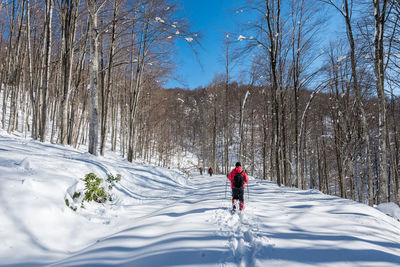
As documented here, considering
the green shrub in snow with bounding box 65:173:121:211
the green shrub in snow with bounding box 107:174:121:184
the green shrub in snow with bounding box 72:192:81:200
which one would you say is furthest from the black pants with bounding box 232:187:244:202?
the green shrub in snow with bounding box 72:192:81:200

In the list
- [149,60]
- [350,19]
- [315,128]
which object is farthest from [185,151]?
[350,19]

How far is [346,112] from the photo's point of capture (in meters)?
13.1

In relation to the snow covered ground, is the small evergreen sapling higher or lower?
higher

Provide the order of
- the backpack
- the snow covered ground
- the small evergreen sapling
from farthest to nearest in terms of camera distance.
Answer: the backpack, the small evergreen sapling, the snow covered ground

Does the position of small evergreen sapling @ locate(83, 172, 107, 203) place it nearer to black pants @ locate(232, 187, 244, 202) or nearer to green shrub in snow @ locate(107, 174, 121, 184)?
green shrub in snow @ locate(107, 174, 121, 184)

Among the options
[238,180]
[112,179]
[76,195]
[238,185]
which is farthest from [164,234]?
[112,179]

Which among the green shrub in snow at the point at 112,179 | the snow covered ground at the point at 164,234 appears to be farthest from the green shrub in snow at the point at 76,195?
the green shrub in snow at the point at 112,179

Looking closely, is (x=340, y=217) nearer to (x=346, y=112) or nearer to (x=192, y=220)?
(x=192, y=220)

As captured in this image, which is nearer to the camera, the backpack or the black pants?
the black pants

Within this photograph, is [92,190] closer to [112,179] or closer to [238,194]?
[112,179]

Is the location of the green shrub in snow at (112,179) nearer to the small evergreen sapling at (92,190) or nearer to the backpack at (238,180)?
the small evergreen sapling at (92,190)

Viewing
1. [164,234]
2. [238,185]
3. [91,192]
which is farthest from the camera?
[238,185]

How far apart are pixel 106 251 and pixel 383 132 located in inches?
392

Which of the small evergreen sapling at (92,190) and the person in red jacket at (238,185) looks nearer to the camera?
the small evergreen sapling at (92,190)
